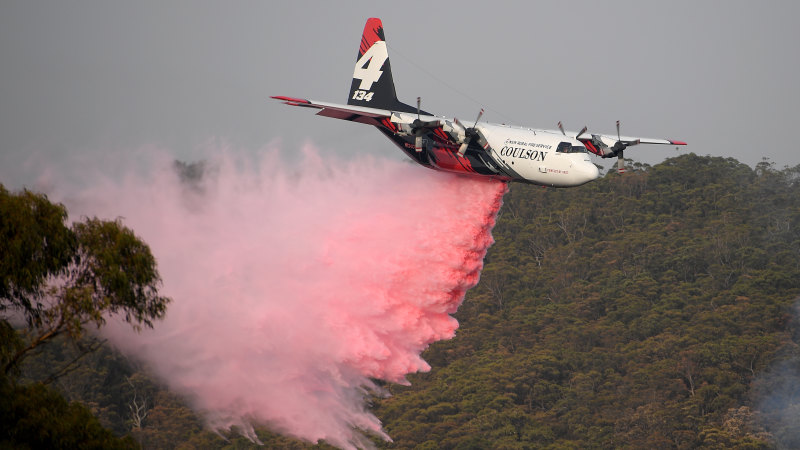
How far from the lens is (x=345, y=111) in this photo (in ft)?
125

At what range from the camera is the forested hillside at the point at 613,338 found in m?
66.9

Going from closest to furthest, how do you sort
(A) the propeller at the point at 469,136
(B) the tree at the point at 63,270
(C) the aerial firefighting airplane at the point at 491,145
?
(B) the tree at the point at 63,270 < (C) the aerial firefighting airplane at the point at 491,145 < (A) the propeller at the point at 469,136

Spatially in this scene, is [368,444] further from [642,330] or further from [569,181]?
[642,330]

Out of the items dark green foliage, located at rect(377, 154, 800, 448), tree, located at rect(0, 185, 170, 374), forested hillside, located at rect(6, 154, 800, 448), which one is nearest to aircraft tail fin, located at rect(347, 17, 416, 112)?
tree, located at rect(0, 185, 170, 374)

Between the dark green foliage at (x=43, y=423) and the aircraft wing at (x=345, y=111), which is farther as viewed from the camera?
the aircraft wing at (x=345, y=111)

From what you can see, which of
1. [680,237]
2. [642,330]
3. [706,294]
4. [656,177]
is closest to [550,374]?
[642,330]

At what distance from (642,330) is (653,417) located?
11085mm

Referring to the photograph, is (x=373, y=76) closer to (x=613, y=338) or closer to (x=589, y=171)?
(x=589, y=171)

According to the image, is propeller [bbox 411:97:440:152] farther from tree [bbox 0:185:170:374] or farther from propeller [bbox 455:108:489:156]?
tree [bbox 0:185:170:374]

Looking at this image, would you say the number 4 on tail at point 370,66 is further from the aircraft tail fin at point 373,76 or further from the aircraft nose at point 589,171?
the aircraft nose at point 589,171

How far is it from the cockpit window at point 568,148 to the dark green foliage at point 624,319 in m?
29.3

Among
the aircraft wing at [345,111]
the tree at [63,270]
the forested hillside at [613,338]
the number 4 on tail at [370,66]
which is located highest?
the number 4 on tail at [370,66]

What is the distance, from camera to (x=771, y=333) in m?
72.5

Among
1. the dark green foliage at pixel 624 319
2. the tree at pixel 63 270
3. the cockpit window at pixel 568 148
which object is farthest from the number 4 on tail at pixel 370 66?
the dark green foliage at pixel 624 319
